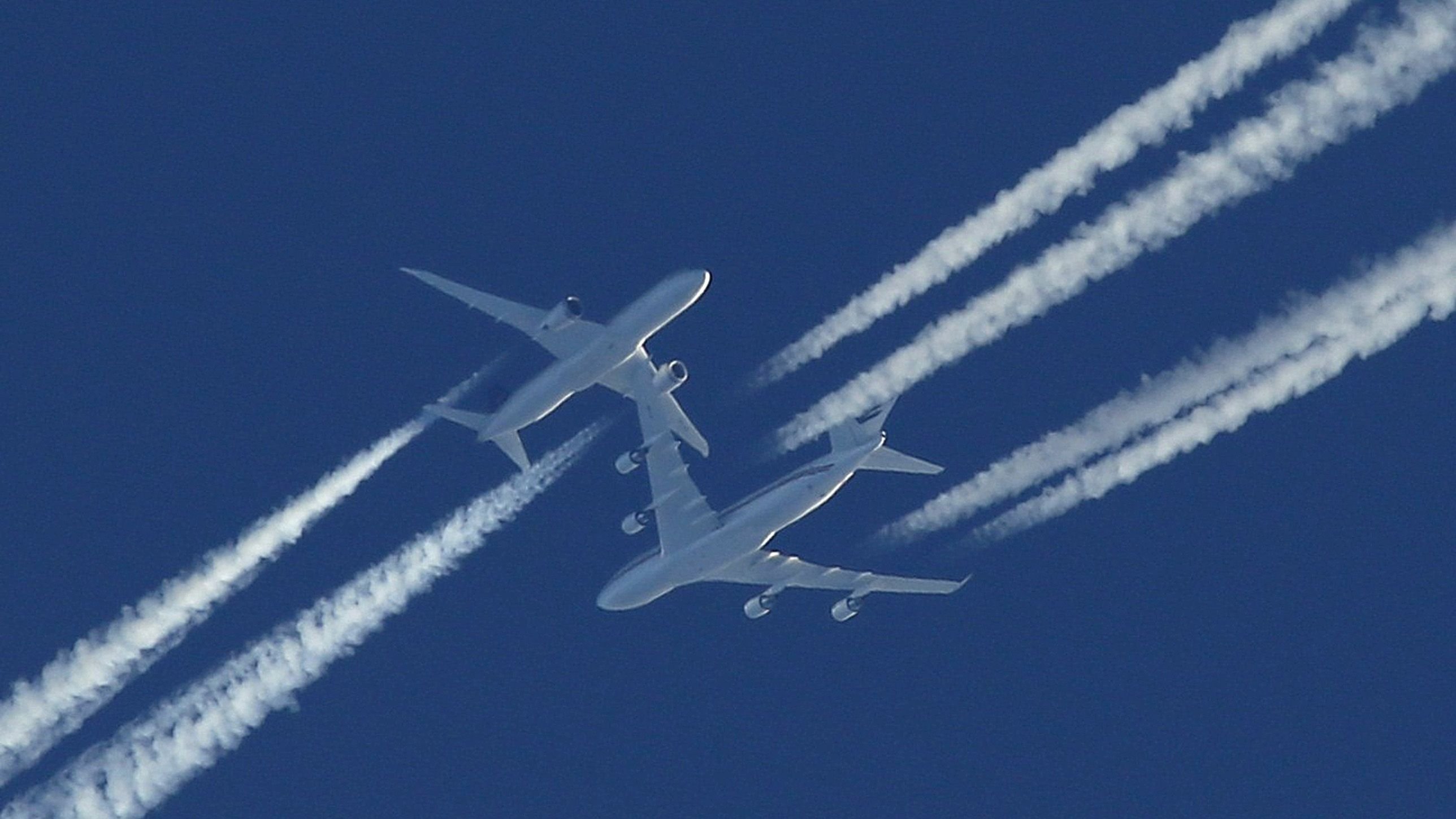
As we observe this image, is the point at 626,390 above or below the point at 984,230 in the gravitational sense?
above

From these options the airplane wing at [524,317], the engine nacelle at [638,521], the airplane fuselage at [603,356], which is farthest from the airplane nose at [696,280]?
the engine nacelle at [638,521]

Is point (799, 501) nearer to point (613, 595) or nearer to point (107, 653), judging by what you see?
point (613, 595)

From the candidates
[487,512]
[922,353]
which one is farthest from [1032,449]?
[487,512]

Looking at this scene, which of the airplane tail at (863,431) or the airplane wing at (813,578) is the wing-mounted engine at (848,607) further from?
the airplane tail at (863,431)

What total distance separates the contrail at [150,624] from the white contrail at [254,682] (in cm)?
133

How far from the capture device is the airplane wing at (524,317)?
81.9 m

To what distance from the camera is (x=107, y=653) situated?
85.8 m

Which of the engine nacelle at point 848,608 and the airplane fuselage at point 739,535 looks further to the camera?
the engine nacelle at point 848,608

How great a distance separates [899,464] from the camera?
264 feet

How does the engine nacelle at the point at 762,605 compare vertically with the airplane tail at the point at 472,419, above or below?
below

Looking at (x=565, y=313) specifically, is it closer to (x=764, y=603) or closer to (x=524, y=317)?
(x=524, y=317)

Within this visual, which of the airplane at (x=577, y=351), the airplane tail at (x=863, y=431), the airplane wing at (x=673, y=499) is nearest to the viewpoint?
the airplane tail at (x=863, y=431)

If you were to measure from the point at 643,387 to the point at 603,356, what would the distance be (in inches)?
168

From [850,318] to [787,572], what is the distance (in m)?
12.9
